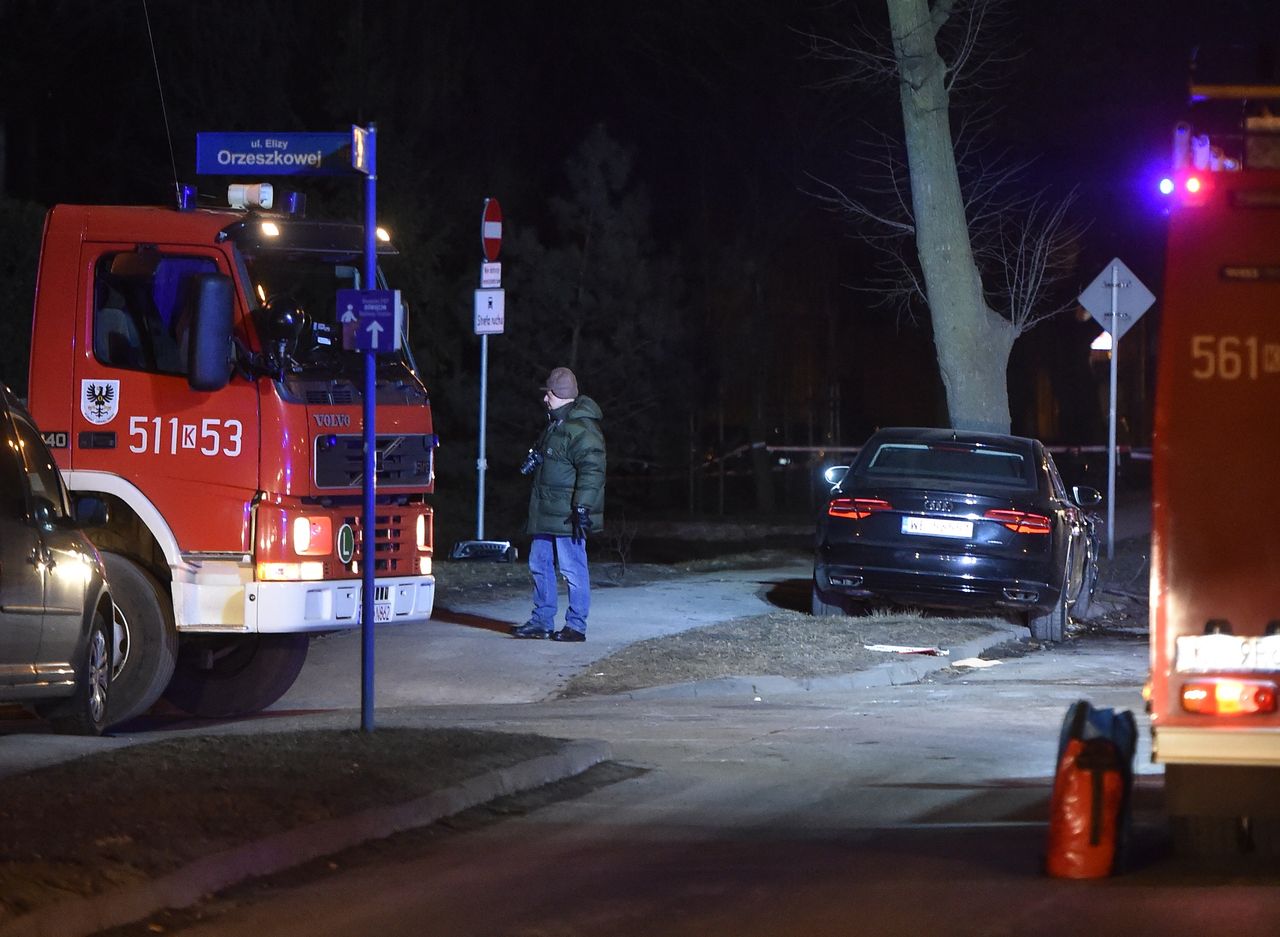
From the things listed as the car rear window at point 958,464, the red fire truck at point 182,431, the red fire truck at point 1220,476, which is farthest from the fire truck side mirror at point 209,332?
the car rear window at point 958,464

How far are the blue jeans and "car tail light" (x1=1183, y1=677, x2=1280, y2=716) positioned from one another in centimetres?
830

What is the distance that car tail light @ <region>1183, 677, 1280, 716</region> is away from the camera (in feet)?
21.0

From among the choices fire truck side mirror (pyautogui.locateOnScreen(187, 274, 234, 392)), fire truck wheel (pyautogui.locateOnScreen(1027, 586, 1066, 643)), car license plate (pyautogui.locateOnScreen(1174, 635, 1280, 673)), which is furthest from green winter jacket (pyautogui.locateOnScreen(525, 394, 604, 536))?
car license plate (pyautogui.locateOnScreen(1174, 635, 1280, 673))

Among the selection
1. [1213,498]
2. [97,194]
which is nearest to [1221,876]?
[1213,498]

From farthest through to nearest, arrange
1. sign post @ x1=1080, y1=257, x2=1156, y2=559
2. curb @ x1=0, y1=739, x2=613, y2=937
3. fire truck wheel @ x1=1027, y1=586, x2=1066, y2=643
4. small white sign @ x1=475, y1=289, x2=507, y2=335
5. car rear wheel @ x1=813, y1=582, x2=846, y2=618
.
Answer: sign post @ x1=1080, y1=257, x2=1156, y2=559
small white sign @ x1=475, y1=289, x2=507, y2=335
car rear wheel @ x1=813, y1=582, x2=846, y2=618
fire truck wheel @ x1=1027, y1=586, x2=1066, y2=643
curb @ x1=0, y1=739, x2=613, y2=937

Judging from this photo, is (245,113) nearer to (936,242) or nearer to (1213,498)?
(936,242)

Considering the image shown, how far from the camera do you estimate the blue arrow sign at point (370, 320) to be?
9633 millimetres

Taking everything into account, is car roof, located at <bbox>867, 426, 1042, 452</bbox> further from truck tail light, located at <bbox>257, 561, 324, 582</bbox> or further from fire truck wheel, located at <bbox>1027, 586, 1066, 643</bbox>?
truck tail light, located at <bbox>257, 561, 324, 582</bbox>

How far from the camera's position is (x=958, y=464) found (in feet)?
51.8

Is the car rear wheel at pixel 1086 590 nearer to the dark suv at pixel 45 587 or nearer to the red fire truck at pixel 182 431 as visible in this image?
the red fire truck at pixel 182 431

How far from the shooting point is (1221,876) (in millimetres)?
7129

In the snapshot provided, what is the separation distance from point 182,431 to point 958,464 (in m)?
7.07

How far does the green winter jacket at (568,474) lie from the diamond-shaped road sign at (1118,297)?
28.2 feet

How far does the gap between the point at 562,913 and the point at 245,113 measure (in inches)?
896
